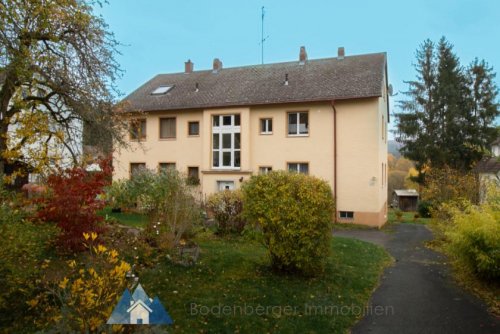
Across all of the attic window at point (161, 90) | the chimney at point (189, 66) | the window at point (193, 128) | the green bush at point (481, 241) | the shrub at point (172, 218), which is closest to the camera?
the green bush at point (481, 241)

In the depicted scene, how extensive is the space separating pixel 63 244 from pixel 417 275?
8.27 metres

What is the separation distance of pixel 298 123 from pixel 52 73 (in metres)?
14.5

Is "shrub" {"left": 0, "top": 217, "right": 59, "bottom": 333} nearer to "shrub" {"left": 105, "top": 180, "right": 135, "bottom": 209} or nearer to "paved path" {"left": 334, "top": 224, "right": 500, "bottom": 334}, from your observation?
"paved path" {"left": 334, "top": 224, "right": 500, "bottom": 334}

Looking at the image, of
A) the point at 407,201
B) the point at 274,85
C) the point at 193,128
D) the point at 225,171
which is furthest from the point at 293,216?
the point at 407,201

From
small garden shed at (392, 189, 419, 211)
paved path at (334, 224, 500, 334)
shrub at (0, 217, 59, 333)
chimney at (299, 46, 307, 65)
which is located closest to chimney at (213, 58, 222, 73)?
chimney at (299, 46, 307, 65)

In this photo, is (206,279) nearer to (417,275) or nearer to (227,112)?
(417,275)

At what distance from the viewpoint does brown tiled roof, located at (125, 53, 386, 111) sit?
21123 mm

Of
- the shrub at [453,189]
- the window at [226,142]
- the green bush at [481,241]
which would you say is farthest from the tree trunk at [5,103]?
the shrub at [453,189]

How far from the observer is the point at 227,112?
22.9 meters

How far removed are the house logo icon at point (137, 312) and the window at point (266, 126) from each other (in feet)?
61.7

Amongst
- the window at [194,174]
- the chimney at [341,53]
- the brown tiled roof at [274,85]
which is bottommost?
the window at [194,174]

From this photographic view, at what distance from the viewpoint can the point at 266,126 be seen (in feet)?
74.1

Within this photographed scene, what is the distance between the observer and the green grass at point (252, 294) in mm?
5711

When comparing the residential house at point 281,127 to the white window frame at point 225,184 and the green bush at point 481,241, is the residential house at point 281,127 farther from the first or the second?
the green bush at point 481,241
